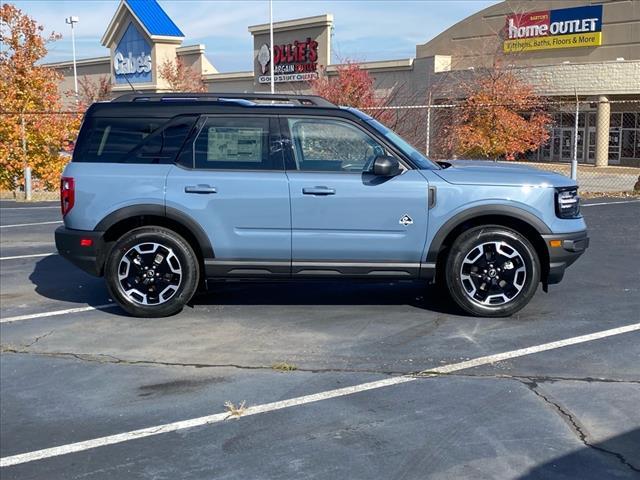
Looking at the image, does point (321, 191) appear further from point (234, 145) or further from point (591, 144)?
point (591, 144)

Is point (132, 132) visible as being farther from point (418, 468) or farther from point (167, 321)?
point (418, 468)

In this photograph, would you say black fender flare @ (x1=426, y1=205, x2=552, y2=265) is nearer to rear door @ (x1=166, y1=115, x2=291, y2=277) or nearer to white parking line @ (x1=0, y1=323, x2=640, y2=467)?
white parking line @ (x1=0, y1=323, x2=640, y2=467)

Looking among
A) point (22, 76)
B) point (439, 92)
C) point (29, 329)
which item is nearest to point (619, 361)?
point (29, 329)

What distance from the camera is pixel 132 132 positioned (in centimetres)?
671

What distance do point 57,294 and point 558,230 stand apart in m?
4.96

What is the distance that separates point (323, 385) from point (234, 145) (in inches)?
100

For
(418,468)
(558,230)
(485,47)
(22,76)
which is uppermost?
(485,47)

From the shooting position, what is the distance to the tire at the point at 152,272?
21.7 feet

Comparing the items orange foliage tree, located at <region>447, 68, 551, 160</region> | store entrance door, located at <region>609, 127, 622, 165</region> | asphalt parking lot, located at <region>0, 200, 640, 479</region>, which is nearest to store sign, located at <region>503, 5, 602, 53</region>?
store entrance door, located at <region>609, 127, 622, 165</region>

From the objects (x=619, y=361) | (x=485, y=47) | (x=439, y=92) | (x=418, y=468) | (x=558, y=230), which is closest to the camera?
(x=418, y=468)

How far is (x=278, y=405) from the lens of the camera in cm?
469

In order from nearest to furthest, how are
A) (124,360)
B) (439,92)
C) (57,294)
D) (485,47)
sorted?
1. (124,360)
2. (57,294)
3. (439,92)
4. (485,47)

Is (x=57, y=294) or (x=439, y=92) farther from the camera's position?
(x=439, y=92)

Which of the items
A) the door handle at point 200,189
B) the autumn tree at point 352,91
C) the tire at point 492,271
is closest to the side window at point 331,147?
the door handle at point 200,189
